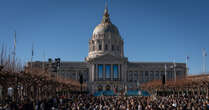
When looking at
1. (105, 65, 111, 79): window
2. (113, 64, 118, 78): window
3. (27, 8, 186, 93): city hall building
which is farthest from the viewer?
(113, 64, 118, 78): window

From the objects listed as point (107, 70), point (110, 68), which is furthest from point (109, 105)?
point (110, 68)

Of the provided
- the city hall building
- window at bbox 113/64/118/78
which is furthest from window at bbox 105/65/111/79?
window at bbox 113/64/118/78

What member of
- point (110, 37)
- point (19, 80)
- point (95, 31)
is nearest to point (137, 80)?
point (110, 37)

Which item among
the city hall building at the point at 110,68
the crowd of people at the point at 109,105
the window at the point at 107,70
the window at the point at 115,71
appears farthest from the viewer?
the window at the point at 115,71

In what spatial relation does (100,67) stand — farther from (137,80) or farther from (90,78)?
(137,80)

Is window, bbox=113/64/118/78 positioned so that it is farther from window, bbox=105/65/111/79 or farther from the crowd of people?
the crowd of people

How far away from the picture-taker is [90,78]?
128375 millimetres

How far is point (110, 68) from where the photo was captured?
416ft

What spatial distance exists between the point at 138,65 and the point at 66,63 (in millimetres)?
34320

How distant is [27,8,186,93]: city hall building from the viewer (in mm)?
123938

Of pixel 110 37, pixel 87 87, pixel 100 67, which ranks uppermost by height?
pixel 110 37

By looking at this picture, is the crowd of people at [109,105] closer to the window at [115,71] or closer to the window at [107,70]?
the window at [107,70]

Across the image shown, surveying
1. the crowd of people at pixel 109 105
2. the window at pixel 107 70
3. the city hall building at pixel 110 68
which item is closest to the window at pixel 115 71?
the city hall building at pixel 110 68

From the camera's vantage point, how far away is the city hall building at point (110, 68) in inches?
4879
